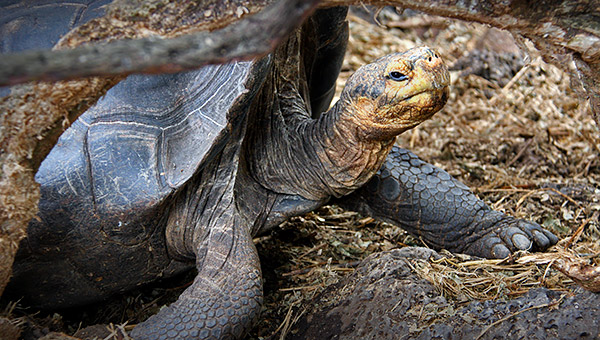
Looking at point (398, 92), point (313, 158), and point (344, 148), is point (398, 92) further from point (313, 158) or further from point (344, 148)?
point (313, 158)

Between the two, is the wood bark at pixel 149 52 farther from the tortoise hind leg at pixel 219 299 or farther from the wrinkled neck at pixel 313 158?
the wrinkled neck at pixel 313 158

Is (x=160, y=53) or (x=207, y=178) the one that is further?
(x=207, y=178)

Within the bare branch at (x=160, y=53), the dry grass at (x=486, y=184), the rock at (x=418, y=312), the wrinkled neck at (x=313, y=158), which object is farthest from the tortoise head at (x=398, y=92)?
the bare branch at (x=160, y=53)

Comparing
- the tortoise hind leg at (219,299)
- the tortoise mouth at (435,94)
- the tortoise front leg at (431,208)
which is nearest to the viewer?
the tortoise hind leg at (219,299)

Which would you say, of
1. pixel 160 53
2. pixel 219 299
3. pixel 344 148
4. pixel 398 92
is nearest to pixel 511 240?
pixel 344 148

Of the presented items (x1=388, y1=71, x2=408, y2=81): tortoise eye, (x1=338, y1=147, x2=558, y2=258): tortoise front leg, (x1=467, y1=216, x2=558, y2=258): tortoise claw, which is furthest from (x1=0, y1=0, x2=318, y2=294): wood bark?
(x1=467, y1=216, x2=558, y2=258): tortoise claw

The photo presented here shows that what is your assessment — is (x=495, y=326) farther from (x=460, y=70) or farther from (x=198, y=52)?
(x=460, y=70)
